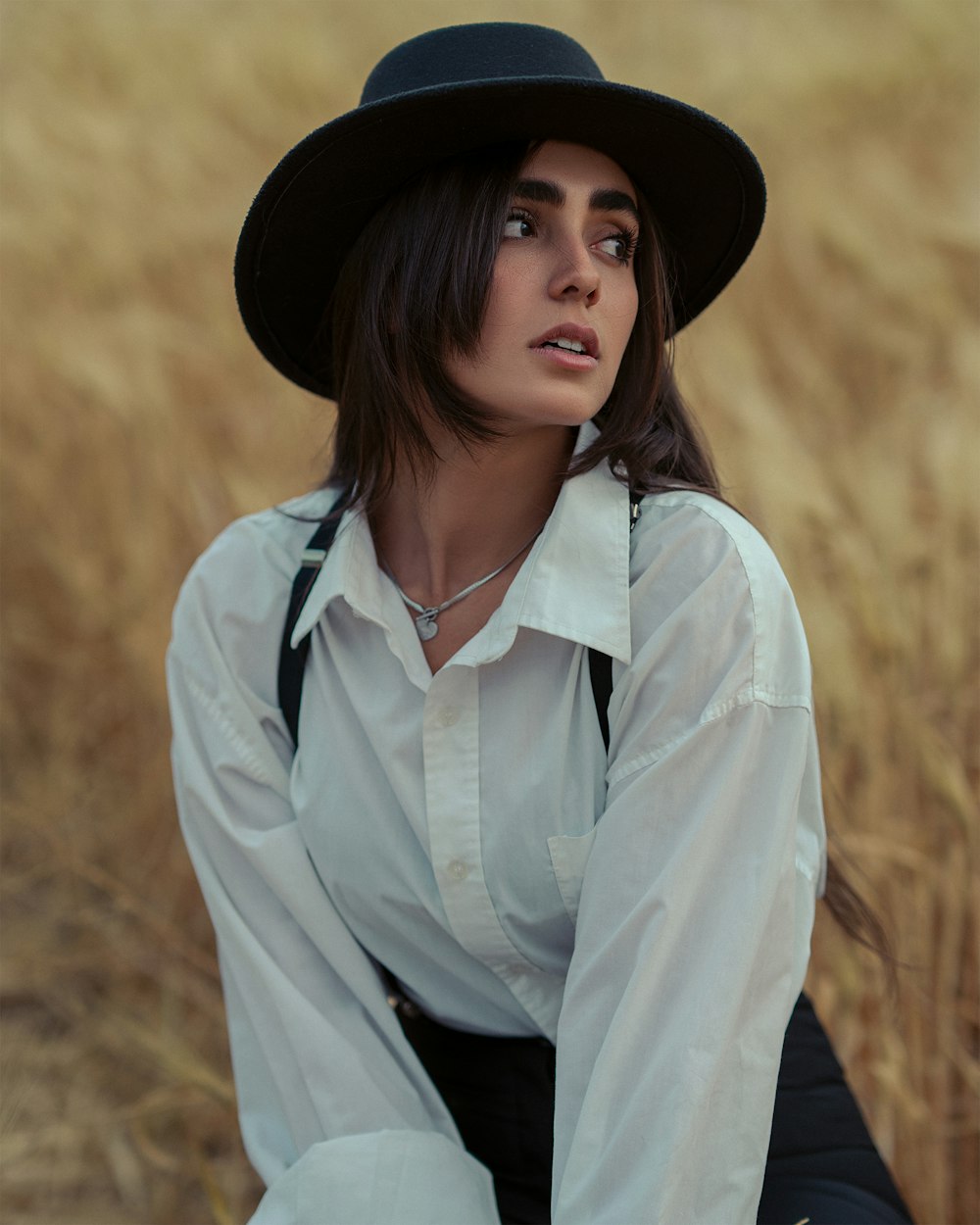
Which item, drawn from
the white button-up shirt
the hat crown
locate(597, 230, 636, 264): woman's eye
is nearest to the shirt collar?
the white button-up shirt

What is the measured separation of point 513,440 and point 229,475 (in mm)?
1120

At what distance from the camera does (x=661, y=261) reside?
1.43 meters

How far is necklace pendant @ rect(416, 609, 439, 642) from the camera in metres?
1.45

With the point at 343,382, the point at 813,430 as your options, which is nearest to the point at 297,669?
the point at 343,382

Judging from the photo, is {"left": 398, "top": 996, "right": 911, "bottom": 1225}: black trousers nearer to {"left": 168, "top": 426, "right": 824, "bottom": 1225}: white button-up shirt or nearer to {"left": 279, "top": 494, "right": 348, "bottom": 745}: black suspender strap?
{"left": 168, "top": 426, "right": 824, "bottom": 1225}: white button-up shirt

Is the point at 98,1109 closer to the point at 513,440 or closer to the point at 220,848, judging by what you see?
the point at 220,848

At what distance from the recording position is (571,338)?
1279mm

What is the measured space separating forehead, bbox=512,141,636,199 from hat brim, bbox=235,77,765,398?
11 mm

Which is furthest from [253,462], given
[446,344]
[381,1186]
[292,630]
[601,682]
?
[381,1186]

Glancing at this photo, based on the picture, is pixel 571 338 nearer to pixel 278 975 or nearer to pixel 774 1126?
pixel 278 975

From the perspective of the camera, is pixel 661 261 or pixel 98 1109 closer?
pixel 661 261

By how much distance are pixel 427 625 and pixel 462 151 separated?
52 centimetres

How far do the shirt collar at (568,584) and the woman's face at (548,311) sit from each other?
0.34ft

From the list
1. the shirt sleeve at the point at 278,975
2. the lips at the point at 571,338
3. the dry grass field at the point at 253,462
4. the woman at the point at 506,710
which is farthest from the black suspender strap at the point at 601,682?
the dry grass field at the point at 253,462
